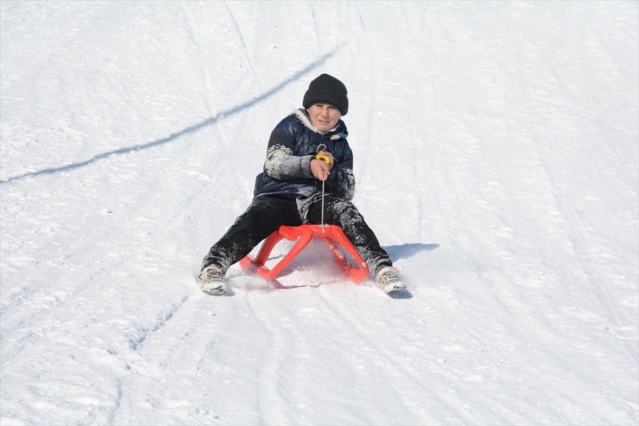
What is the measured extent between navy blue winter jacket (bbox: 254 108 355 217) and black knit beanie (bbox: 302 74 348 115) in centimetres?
10

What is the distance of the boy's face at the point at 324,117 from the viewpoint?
4.82 m

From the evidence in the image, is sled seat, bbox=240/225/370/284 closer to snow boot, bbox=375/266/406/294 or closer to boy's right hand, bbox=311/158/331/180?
snow boot, bbox=375/266/406/294

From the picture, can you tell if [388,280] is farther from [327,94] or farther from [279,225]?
[327,94]

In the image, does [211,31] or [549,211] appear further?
[211,31]

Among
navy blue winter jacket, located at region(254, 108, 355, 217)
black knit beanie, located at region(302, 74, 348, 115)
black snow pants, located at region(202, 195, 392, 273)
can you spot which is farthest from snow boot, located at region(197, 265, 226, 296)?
black knit beanie, located at region(302, 74, 348, 115)

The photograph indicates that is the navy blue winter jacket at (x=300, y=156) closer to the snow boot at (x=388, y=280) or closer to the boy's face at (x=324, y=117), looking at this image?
the boy's face at (x=324, y=117)

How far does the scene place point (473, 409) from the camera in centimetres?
320

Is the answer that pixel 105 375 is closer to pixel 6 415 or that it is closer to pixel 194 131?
pixel 6 415

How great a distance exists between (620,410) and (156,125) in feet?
15.7

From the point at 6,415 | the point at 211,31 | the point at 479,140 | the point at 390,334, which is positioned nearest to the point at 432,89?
the point at 479,140

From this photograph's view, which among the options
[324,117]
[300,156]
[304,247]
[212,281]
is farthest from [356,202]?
[212,281]

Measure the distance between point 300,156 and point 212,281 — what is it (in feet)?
2.92

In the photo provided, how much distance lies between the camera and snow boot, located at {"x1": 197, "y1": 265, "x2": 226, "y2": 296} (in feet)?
13.5

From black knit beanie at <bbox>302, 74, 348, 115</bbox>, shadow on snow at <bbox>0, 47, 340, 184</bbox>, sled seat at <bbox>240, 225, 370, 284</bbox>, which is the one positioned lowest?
sled seat at <bbox>240, 225, 370, 284</bbox>
